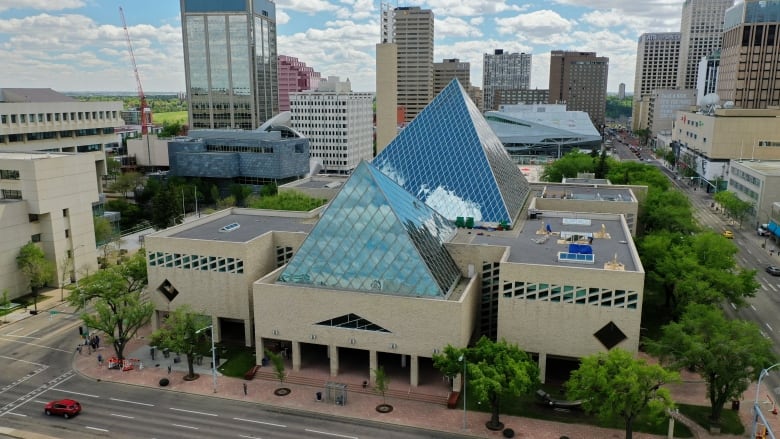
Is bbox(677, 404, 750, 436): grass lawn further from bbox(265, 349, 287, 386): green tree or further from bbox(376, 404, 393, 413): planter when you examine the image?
bbox(265, 349, 287, 386): green tree

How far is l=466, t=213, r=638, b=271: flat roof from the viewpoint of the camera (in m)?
50.0

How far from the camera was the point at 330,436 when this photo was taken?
40219mm

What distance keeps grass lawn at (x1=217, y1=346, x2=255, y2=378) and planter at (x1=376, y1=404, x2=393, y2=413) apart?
12.6 metres

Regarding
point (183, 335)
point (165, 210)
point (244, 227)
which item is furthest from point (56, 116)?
point (183, 335)

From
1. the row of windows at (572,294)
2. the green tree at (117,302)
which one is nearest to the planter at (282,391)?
the green tree at (117,302)

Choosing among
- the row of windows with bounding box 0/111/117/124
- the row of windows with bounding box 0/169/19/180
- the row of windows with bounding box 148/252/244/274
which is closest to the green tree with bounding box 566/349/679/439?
the row of windows with bounding box 148/252/244/274

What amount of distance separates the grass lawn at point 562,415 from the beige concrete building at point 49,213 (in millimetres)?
53566

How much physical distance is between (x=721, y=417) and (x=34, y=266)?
224 ft

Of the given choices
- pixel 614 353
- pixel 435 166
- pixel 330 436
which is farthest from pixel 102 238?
pixel 614 353

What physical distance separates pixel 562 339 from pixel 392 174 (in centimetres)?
3531

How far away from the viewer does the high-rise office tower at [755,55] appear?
533ft

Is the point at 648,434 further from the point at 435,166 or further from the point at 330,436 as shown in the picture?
the point at 435,166

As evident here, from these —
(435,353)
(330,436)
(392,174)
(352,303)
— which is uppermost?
(392,174)

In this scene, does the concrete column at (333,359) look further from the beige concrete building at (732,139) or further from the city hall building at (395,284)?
the beige concrete building at (732,139)
